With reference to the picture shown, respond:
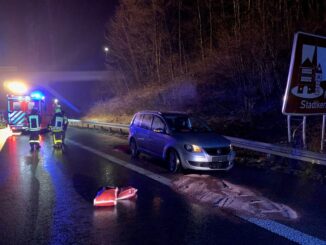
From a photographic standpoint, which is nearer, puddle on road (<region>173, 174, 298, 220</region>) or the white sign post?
puddle on road (<region>173, 174, 298, 220</region>)

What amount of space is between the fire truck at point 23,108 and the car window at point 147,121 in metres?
12.5

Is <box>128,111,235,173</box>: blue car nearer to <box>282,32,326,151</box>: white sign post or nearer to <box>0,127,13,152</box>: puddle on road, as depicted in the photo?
<box>282,32,326,151</box>: white sign post

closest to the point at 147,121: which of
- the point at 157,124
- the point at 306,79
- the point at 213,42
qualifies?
the point at 157,124

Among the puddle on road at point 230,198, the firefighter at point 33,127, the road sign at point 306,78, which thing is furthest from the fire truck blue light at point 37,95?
the road sign at point 306,78

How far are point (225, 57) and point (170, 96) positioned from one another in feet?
22.1

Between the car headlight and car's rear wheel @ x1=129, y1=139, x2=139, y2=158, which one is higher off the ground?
the car headlight

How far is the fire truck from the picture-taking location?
21.9m

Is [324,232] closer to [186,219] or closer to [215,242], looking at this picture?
[215,242]

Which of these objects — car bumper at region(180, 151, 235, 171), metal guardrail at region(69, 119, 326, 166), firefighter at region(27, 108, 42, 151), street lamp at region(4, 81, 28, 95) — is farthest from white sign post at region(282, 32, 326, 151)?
street lamp at region(4, 81, 28, 95)

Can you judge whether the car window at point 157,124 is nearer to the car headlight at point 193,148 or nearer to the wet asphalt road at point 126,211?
the wet asphalt road at point 126,211

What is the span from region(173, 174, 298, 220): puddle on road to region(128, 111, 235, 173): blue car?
0.63m

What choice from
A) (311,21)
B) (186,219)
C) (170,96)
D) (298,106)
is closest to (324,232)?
(186,219)

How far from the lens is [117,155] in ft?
41.2

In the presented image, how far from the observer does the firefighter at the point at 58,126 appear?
45.8ft
